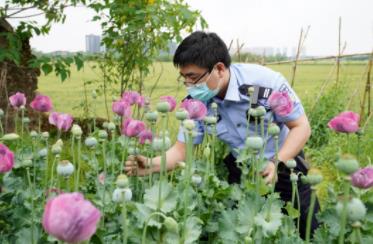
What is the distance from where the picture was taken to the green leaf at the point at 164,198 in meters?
0.98

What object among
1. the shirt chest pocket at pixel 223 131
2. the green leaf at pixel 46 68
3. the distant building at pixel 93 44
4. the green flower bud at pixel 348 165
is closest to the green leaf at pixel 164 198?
the green flower bud at pixel 348 165

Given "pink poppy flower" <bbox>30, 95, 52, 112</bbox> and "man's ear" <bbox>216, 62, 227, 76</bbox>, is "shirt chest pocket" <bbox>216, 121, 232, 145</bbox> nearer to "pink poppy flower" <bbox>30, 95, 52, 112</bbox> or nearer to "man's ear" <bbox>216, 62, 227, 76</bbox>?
"man's ear" <bbox>216, 62, 227, 76</bbox>

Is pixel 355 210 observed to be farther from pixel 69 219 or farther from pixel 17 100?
pixel 17 100

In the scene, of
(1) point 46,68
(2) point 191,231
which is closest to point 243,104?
(2) point 191,231

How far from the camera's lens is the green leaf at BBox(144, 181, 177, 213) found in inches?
38.5

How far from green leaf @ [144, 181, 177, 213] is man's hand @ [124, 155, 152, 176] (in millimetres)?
330

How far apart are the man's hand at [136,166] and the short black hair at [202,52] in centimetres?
43

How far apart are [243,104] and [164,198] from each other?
0.88 meters

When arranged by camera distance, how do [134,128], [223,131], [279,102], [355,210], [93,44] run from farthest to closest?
[93,44]
[223,131]
[279,102]
[134,128]
[355,210]

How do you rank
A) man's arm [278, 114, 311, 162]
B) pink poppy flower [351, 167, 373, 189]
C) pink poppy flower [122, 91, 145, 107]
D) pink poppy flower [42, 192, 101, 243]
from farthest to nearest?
1. man's arm [278, 114, 311, 162]
2. pink poppy flower [122, 91, 145, 107]
3. pink poppy flower [351, 167, 373, 189]
4. pink poppy flower [42, 192, 101, 243]

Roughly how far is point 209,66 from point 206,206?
0.62m

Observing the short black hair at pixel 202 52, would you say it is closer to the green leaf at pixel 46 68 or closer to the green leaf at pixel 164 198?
the green leaf at pixel 164 198

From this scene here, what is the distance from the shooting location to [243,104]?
1812 millimetres

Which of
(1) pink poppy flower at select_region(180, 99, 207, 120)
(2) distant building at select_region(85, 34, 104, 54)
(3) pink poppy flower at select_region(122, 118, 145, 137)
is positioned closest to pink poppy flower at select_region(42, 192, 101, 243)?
(3) pink poppy flower at select_region(122, 118, 145, 137)
